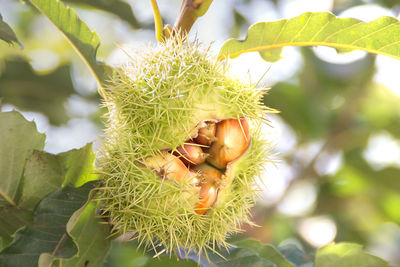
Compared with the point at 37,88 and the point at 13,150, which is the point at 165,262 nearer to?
the point at 13,150

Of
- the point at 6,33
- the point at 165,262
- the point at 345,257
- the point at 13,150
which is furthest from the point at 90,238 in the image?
the point at 345,257

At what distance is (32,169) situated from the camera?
119cm

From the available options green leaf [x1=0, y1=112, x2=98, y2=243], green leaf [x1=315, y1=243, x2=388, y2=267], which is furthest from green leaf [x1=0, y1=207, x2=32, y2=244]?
green leaf [x1=315, y1=243, x2=388, y2=267]

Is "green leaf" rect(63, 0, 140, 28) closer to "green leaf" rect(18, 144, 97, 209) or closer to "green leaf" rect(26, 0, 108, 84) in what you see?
"green leaf" rect(26, 0, 108, 84)

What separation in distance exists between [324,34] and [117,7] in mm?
1198

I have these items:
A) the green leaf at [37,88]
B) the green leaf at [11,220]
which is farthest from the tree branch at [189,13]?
the green leaf at [37,88]

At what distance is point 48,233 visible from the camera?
110cm

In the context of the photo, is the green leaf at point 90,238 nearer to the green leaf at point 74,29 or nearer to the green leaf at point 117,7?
the green leaf at point 74,29

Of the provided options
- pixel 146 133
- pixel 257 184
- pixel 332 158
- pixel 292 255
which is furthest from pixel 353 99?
pixel 146 133

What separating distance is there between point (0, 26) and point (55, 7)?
0.18 metres

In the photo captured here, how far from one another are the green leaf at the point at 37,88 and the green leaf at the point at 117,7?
17.0 inches

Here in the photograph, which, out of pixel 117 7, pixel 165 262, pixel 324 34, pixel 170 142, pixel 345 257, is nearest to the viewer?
pixel 170 142

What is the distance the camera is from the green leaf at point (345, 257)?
56.0 inches

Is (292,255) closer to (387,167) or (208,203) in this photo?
(208,203)
